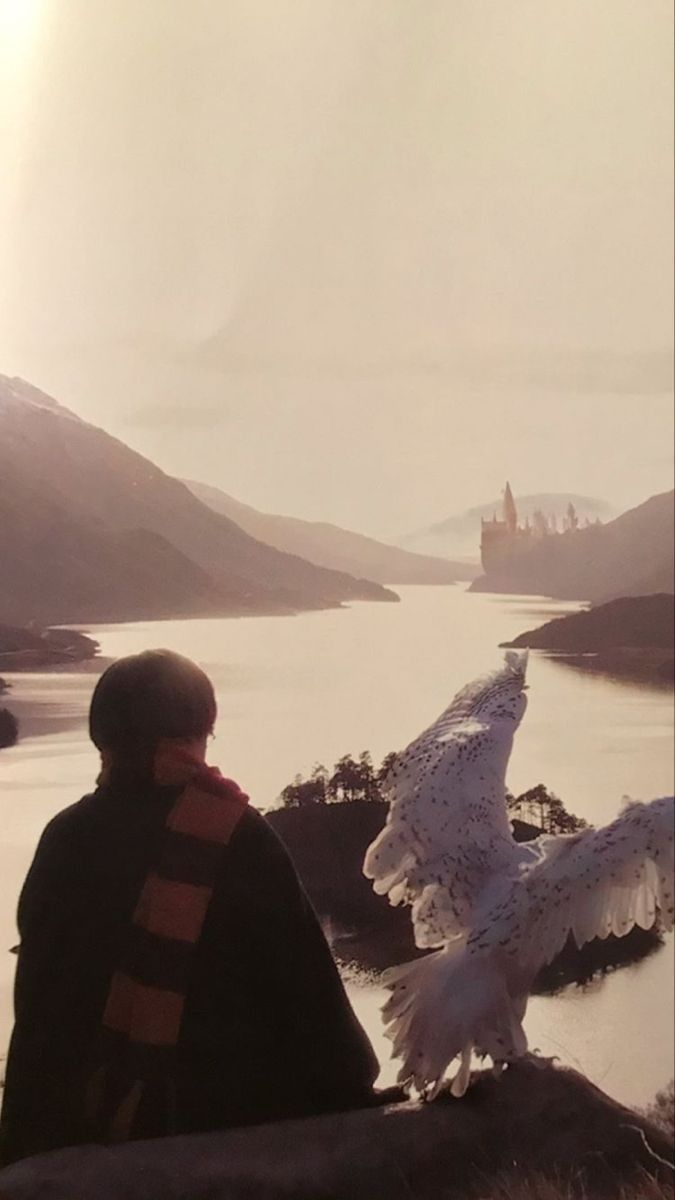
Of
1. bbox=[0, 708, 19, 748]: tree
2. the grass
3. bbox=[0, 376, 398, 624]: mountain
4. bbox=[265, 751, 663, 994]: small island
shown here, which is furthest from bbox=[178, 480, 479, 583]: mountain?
the grass

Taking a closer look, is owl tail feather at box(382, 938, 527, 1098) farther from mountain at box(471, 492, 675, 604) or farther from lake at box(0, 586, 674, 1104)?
mountain at box(471, 492, 675, 604)

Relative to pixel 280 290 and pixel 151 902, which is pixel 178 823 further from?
pixel 280 290

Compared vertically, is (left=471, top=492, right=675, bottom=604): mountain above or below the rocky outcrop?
above

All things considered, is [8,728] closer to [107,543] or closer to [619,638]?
[107,543]

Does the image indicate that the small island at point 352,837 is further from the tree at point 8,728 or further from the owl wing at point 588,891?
the tree at point 8,728

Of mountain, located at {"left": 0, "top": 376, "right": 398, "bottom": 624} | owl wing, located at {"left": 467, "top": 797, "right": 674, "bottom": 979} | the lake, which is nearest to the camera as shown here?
owl wing, located at {"left": 467, "top": 797, "right": 674, "bottom": 979}

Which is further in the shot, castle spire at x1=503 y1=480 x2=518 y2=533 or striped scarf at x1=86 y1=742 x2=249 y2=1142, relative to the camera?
castle spire at x1=503 y1=480 x2=518 y2=533

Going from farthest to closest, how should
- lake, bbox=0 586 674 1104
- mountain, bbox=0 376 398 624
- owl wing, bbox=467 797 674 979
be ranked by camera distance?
mountain, bbox=0 376 398 624, lake, bbox=0 586 674 1104, owl wing, bbox=467 797 674 979
